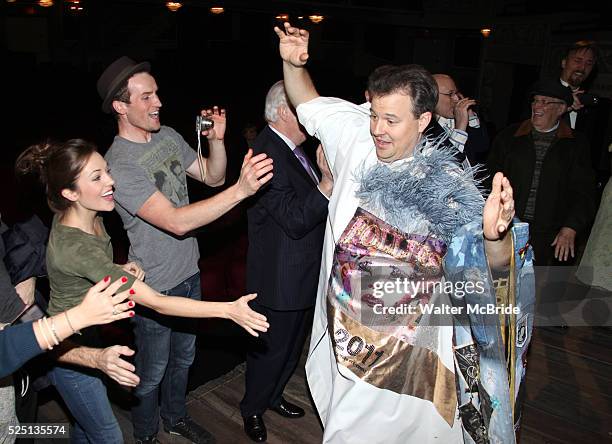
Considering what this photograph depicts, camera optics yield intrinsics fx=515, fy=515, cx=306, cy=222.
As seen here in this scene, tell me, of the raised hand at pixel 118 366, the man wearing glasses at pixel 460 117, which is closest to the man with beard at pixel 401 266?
the raised hand at pixel 118 366

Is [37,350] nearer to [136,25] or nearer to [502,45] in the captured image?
[502,45]

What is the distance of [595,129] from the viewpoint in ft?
14.8

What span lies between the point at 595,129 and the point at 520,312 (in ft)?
11.0

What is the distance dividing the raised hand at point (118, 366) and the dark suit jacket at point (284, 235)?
2.90ft

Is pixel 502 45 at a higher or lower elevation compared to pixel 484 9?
lower

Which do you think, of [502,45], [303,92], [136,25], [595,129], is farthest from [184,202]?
[136,25]

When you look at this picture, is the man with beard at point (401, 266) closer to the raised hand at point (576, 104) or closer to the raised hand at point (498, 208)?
the raised hand at point (498, 208)

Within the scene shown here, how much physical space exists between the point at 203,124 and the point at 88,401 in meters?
1.28

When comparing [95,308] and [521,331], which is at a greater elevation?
[95,308]

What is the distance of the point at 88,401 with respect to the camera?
1.90 meters

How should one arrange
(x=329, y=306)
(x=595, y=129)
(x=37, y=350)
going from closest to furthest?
1. (x=37, y=350)
2. (x=329, y=306)
3. (x=595, y=129)

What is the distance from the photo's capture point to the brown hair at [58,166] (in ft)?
5.95

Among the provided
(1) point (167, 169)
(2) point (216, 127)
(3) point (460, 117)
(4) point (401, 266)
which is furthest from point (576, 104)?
(1) point (167, 169)

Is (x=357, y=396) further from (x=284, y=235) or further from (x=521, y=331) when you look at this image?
(x=284, y=235)
